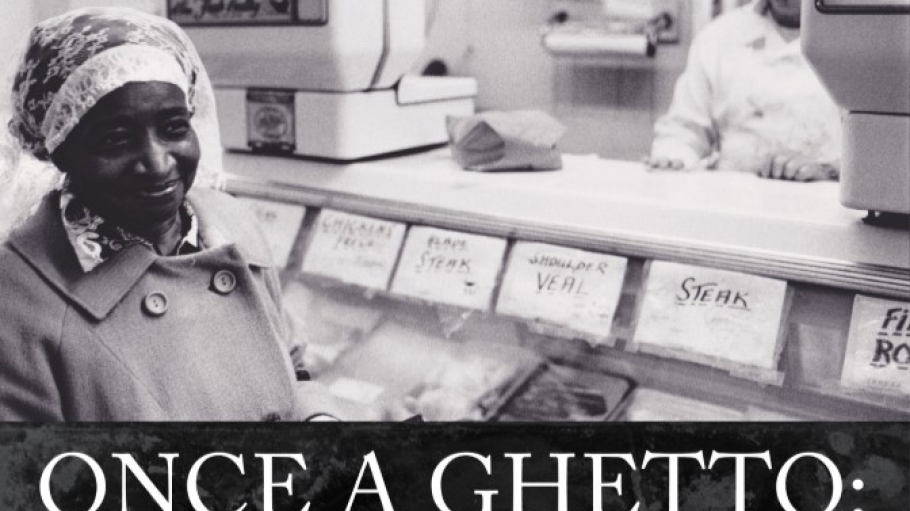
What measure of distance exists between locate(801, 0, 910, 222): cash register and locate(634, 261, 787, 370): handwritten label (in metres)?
0.14

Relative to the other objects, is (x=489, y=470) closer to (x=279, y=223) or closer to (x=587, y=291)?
(x=587, y=291)

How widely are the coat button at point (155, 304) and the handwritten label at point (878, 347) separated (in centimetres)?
71

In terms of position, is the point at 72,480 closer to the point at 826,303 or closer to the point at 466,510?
the point at 466,510

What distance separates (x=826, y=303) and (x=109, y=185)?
759 mm

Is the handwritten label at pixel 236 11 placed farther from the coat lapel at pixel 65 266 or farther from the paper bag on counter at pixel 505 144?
the coat lapel at pixel 65 266

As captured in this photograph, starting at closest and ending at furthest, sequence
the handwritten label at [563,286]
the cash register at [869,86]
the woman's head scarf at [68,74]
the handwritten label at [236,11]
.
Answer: the woman's head scarf at [68,74]
the cash register at [869,86]
the handwritten label at [563,286]
the handwritten label at [236,11]

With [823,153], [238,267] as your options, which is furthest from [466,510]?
[823,153]

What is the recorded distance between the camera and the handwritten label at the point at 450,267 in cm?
116

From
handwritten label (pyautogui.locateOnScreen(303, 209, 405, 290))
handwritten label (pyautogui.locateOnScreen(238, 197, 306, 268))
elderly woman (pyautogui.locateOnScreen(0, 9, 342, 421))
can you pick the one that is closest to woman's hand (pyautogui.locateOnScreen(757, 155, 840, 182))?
handwritten label (pyautogui.locateOnScreen(303, 209, 405, 290))

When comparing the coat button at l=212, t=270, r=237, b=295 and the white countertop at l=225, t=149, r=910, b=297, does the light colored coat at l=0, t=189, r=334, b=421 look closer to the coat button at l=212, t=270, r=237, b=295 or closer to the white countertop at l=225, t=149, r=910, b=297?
the coat button at l=212, t=270, r=237, b=295

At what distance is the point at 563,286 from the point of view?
1111 millimetres

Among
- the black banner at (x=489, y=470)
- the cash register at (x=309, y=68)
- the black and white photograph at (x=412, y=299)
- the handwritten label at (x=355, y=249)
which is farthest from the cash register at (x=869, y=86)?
the cash register at (x=309, y=68)

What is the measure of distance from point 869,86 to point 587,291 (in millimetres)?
388

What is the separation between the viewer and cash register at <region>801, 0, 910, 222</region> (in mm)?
896
